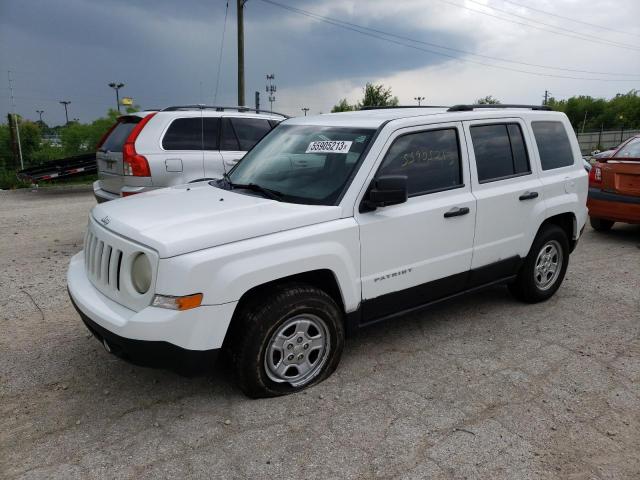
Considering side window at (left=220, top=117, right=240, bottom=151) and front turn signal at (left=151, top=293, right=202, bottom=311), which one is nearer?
front turn signal at (left=151, top=293, right=202, bottom=311)

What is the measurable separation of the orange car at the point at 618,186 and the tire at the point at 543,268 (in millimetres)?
2996

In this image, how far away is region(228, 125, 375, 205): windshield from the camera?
11.6ft

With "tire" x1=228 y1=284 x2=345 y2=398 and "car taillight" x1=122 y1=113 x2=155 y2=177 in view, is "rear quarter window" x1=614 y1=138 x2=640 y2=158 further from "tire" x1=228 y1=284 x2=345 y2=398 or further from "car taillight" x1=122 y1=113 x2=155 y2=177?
"car taillight" x1=122 y1=113 x2=155 y2=177

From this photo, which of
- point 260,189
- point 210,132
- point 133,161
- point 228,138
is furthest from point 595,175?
point 133,161

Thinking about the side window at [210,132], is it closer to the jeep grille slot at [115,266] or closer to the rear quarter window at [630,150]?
the jeep grille slot at [115,266]

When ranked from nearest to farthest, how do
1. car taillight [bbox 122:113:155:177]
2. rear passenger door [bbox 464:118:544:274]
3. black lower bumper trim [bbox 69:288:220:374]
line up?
black lower bumper trim [bbox 69:288:220:374] < rear passenger door [bbox 464:118:544:274] < car taillight [bbox 122:113:155:177]

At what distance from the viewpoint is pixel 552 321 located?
15.1 feet

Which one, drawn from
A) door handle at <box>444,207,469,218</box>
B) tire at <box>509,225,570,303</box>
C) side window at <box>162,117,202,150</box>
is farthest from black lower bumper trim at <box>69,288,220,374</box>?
side window at <box>162,117,202,150</box>

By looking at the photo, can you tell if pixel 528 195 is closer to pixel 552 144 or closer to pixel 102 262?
pixel 552 144

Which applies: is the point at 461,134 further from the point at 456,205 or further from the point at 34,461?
the point at 34,461

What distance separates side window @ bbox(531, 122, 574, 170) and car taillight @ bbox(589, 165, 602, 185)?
3203mm

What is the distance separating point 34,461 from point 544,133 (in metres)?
4.70

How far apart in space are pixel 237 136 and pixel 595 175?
5.42 metres

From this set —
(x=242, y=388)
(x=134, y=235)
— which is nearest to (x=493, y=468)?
(x=242, y=388)
